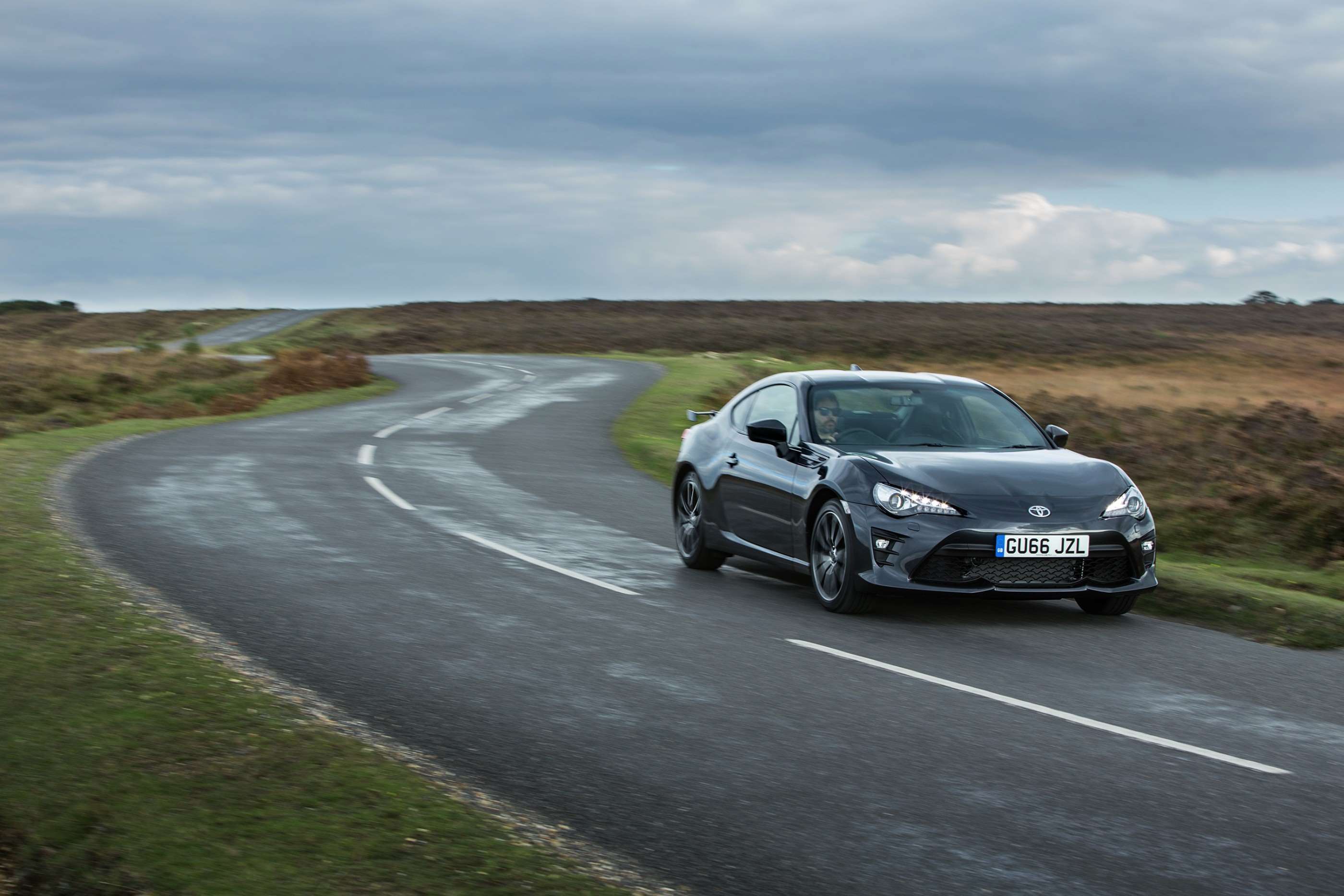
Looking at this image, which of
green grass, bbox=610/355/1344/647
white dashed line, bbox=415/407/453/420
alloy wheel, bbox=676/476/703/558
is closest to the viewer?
green grass, bbox=610/355/1344/647

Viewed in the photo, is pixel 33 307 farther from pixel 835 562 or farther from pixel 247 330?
pixel 835 562

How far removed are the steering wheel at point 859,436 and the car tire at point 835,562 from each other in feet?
2.16

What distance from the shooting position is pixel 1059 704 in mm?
7254

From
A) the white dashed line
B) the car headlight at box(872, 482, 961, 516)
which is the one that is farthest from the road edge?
the white dashed line

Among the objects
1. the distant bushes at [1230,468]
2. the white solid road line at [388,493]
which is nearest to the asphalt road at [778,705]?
the white solid road line at [388,493]

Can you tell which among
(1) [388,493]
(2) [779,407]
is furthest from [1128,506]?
(1) [388,493]

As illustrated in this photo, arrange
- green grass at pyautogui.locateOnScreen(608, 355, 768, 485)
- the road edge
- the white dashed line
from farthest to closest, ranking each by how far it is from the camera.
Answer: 1. the white dashed line
2. green grass at pyautogui.locateOnScreen(608, 355, 768, 485)
3. the road edge

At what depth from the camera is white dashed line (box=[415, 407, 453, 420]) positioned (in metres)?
30.0

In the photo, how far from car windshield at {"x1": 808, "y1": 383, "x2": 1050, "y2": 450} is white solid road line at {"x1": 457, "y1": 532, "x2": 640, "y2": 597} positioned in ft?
5.89

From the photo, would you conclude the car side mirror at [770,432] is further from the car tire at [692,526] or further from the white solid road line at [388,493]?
the white solid road line at [388,493]

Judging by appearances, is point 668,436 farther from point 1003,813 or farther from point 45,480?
point 1003,813

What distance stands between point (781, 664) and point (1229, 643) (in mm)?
3078

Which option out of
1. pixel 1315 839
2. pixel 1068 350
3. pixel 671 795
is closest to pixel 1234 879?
pixel 1315 839

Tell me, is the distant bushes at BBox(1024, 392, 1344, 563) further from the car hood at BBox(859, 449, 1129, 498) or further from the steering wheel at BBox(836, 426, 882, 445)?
the steering wheel at BBox(836, 426, 882, 445)
